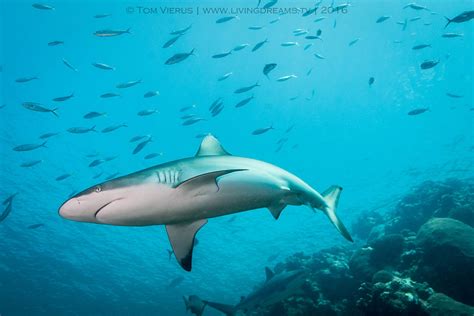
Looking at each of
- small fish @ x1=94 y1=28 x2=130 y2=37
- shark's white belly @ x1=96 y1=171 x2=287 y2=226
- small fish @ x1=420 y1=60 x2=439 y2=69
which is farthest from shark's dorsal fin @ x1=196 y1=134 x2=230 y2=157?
small fish @ x1=420 y1=60 x2=439 y2=69

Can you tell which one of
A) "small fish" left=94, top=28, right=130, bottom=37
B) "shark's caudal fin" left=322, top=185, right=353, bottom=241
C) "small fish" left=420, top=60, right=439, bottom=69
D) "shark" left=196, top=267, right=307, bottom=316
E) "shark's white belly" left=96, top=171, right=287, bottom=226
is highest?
"small fish" left=94, top=28, right=130, bottom=37

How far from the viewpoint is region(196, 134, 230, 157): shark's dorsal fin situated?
4.16 metres

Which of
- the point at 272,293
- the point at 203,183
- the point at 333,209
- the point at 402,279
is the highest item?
the point at 203,183

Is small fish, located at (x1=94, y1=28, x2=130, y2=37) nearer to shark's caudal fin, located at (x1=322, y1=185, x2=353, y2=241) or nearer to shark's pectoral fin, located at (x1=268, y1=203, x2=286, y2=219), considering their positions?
shark's caudal fin, located at (x1=322, y1=185, x2=353, y2=241)

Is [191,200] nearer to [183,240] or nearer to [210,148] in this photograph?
[183,240]

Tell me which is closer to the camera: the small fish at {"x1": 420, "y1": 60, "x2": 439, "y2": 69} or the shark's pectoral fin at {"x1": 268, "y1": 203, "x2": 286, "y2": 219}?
the shark's pectoral fin at {"x1": 268, "y1": 203, "x2": 286, "y2": 219}

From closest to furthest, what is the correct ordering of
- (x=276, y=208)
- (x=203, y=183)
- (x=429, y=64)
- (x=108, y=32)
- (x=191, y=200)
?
(x=203, y=183) < (x=191, y=200) < (x=276, y=208) < (x=108, y=32) < (x=429, y=64)

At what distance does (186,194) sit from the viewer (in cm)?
305

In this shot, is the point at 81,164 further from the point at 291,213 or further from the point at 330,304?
the point at 330,304

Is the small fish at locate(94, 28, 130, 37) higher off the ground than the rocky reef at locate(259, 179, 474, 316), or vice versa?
the small fish at locate(94, 28, 130, 37)

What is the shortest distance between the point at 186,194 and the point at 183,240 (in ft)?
3.08

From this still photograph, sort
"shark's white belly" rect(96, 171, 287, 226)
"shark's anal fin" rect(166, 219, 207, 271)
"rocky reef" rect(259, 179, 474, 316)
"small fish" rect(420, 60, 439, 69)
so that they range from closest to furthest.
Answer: "shark's white belly" rect(96, 171, 287, 226), "shark's anal fin" rect(166, 219, 207, 271), "rocky reef" rect(259, 179, 474, 316), "small fish" rect(420, 60, 439, 69)

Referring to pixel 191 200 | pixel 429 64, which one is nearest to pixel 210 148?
pixel 191 200

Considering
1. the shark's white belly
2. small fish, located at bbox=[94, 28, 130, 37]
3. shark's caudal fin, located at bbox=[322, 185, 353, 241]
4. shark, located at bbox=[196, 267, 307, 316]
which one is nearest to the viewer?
the shark's white belly
